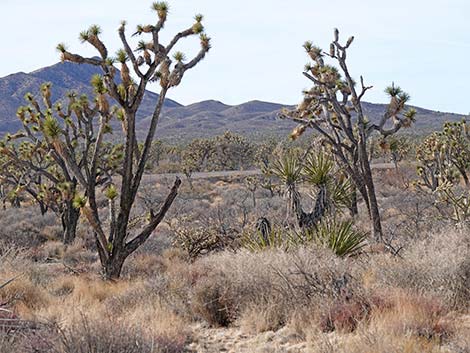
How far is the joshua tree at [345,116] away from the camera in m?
13.5

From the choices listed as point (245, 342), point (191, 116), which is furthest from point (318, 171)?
point (191, 116)

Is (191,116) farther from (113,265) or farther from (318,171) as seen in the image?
(318,171)

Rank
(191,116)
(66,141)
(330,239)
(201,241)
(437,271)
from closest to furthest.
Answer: (437,271)
(330,239)
(201,241)
(66,141)
(191,116)

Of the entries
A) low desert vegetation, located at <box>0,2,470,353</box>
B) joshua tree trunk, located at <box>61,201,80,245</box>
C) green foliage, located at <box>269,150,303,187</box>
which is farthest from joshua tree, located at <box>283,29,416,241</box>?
joshua tree trunk, located at <box>61,201,80,245</box>

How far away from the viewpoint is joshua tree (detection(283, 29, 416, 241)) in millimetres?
13500

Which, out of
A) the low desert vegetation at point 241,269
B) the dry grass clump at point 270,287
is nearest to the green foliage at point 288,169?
the low desert vegetation at point 241,269

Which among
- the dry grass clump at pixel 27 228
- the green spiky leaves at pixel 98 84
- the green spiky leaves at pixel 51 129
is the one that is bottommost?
the dry grass clump at pixel 27 228

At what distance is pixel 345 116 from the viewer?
14.3 metres

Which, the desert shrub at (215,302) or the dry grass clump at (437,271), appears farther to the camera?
the desert shrub at (215,302)

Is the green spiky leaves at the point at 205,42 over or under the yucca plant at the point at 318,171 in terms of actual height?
over

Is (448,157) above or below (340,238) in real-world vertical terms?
above

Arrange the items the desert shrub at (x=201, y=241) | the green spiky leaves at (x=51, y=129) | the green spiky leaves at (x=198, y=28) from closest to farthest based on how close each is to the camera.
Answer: the green spiky leaves at (x=51, y=129) → the green spiky leaves at (x=198, y=28) → the desert shrub at (x=201, y=241)

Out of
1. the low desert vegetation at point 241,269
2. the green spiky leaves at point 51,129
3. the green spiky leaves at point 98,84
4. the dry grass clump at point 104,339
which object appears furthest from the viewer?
the green spiky leaves at point 98,84

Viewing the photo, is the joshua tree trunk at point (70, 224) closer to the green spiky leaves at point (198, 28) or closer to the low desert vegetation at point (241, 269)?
the low desert vegetation at point (241, 269)
